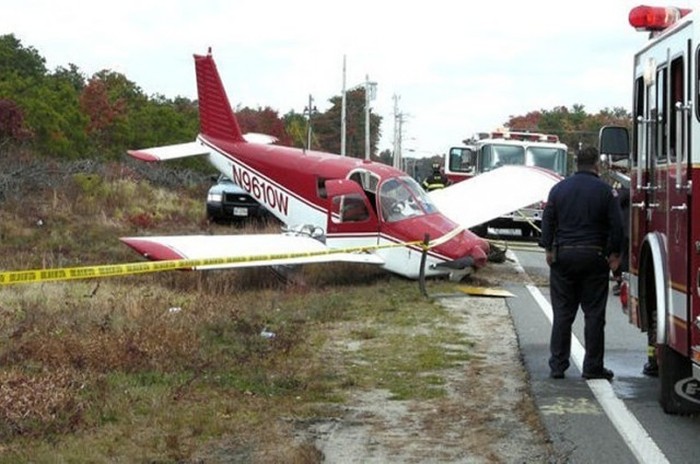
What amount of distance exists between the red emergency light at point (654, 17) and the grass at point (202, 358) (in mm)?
3272

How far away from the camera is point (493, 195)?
2173 cm

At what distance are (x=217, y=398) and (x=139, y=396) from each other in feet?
1.89

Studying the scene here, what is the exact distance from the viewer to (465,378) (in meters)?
9.86

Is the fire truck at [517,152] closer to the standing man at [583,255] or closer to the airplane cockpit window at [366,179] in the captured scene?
the airplane cockpit window at [366,179]

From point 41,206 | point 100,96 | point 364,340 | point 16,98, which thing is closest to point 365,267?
point 364,340

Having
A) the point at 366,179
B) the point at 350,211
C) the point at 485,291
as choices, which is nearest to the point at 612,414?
the point at 485,291

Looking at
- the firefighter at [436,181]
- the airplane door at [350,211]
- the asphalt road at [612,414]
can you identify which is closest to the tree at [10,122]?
the firefighter at [436,181]

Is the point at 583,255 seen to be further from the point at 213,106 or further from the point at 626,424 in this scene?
the point at 213,106

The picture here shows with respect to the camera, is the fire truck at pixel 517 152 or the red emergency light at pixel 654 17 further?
the fire truck at pixel 517 152

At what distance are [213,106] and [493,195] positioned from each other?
6.30 meters

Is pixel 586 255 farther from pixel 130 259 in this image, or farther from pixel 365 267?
pixel 130 259

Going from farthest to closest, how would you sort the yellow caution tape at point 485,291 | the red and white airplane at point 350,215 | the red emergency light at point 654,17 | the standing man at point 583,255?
the red and white airplane at point 350,215, the yellow caution tape at point 485,291, the standing man at point 583,255, the red emergency light at point 654,17

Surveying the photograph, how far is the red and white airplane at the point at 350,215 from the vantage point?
17.1m

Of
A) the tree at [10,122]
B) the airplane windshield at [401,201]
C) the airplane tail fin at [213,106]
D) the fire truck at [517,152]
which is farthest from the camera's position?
the tree at [10,122]
